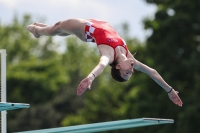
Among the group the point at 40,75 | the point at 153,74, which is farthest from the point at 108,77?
the point at 153,74

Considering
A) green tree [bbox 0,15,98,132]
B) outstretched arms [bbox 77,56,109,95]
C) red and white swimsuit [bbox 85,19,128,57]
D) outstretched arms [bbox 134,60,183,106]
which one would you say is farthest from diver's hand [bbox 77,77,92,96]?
green tree [bbox 0,15,98,132]

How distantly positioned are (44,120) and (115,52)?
3625cm

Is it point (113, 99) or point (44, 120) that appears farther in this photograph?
point (44, 120)

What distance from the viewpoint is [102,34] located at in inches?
349

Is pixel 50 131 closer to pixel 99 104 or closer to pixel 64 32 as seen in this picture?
pixel 64 32

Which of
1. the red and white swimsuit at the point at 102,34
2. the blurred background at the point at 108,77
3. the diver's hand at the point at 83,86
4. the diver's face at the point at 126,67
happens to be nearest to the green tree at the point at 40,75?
the blurred background at the point at 108,77

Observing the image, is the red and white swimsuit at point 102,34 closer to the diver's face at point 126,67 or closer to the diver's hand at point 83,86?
the diver's face at point 126,67

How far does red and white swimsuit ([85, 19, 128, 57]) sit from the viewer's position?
8664 millimetres

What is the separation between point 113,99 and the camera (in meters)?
39.7

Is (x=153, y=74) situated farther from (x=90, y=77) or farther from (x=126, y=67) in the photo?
(x=90, y=77)

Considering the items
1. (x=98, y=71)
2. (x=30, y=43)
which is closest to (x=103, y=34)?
(x=98, y=71)

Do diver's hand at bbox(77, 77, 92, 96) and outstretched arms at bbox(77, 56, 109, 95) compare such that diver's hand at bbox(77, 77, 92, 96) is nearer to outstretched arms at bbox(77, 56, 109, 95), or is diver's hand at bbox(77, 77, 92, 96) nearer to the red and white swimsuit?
outstretched arms at bbox(77, 56, 109, 95)

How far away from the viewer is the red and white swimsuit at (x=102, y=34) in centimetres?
866

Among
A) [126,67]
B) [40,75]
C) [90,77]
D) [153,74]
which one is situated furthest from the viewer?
[40,75]
